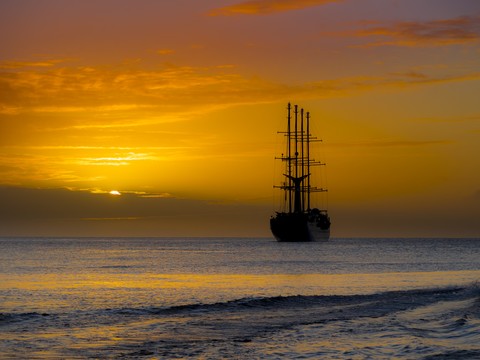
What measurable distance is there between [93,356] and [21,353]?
93.4 inches

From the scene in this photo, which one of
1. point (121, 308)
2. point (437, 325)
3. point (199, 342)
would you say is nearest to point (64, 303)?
point (121, 308)

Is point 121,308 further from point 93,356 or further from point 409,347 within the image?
point 409,347

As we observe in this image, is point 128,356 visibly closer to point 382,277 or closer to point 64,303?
point 64,303

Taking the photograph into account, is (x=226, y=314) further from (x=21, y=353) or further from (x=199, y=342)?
(x=21, y=353)

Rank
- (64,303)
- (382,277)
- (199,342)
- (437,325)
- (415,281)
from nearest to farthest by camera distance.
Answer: (199,342)
(437,325)
(64,303)
(415,281)
(382,277)

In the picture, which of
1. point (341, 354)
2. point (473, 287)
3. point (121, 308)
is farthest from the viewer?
point (473, 287)

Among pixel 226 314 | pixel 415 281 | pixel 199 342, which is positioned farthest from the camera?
pixel 415 281

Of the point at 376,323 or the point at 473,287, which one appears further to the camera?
the point at 473,287

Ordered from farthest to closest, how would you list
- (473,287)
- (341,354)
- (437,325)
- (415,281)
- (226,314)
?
(415,281), (473,287), (226,314), (437,325), (341,354)

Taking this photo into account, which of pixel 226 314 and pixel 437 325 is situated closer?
pixel 437 325

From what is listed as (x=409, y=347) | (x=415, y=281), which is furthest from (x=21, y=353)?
(x=415, y=281)

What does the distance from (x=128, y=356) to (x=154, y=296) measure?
75.0 feet

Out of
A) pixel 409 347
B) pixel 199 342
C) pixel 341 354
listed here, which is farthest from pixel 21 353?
pixel 409 347

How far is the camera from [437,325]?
102 ft
